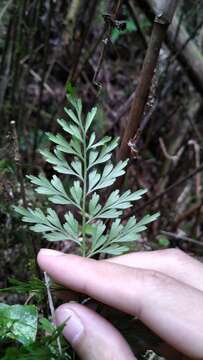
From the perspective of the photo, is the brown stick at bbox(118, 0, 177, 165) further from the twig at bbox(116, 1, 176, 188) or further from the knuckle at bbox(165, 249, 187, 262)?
the knuckle at bbox(165, 249, 187, 262)

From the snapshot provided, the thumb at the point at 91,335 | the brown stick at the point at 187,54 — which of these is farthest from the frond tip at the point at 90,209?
the brown stick at the point at 187,54

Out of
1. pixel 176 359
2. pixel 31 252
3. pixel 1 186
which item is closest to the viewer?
pixel 176 359

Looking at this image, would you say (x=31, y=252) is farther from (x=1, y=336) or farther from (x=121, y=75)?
(x=121, y=75)

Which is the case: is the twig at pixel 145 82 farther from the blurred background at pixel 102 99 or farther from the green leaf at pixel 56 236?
the green leaf at pixel 56 236

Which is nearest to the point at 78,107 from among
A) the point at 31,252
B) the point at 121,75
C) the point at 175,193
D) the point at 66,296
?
the point at 66,296

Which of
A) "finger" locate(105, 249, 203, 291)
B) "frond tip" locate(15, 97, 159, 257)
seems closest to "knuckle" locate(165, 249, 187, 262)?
"finger" locate(105, 249, 203, 291)
